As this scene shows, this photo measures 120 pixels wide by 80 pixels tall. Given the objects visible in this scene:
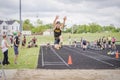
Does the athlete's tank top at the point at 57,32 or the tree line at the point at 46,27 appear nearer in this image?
the athlete's tank top at the point at 57,32

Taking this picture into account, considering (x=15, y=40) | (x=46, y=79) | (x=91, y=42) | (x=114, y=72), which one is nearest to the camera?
(x=46, y=79)

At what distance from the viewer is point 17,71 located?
13.8m

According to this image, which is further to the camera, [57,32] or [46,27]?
[46,27]

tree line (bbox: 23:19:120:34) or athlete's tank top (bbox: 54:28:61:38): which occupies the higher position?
tree line (bbox: 23:19:120:34)

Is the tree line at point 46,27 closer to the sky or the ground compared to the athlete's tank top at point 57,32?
closer to the sky

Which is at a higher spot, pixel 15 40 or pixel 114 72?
pixel 15 40

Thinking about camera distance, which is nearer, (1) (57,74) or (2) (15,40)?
(1) (57,74)

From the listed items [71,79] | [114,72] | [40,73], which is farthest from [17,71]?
[114,72]

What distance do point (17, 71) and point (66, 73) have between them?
2113 millimetres

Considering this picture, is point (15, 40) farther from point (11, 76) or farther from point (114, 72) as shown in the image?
point (114, 72)

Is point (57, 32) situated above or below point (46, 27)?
below

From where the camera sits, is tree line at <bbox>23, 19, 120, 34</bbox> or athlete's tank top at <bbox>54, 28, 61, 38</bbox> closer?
athlete's tank top at <bbox>54, 28, 61, 38</bbox>

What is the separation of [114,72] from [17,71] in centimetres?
411

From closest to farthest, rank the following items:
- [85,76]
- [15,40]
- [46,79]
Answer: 1. [46,79]
2. [85,76]
3. [15,40]
